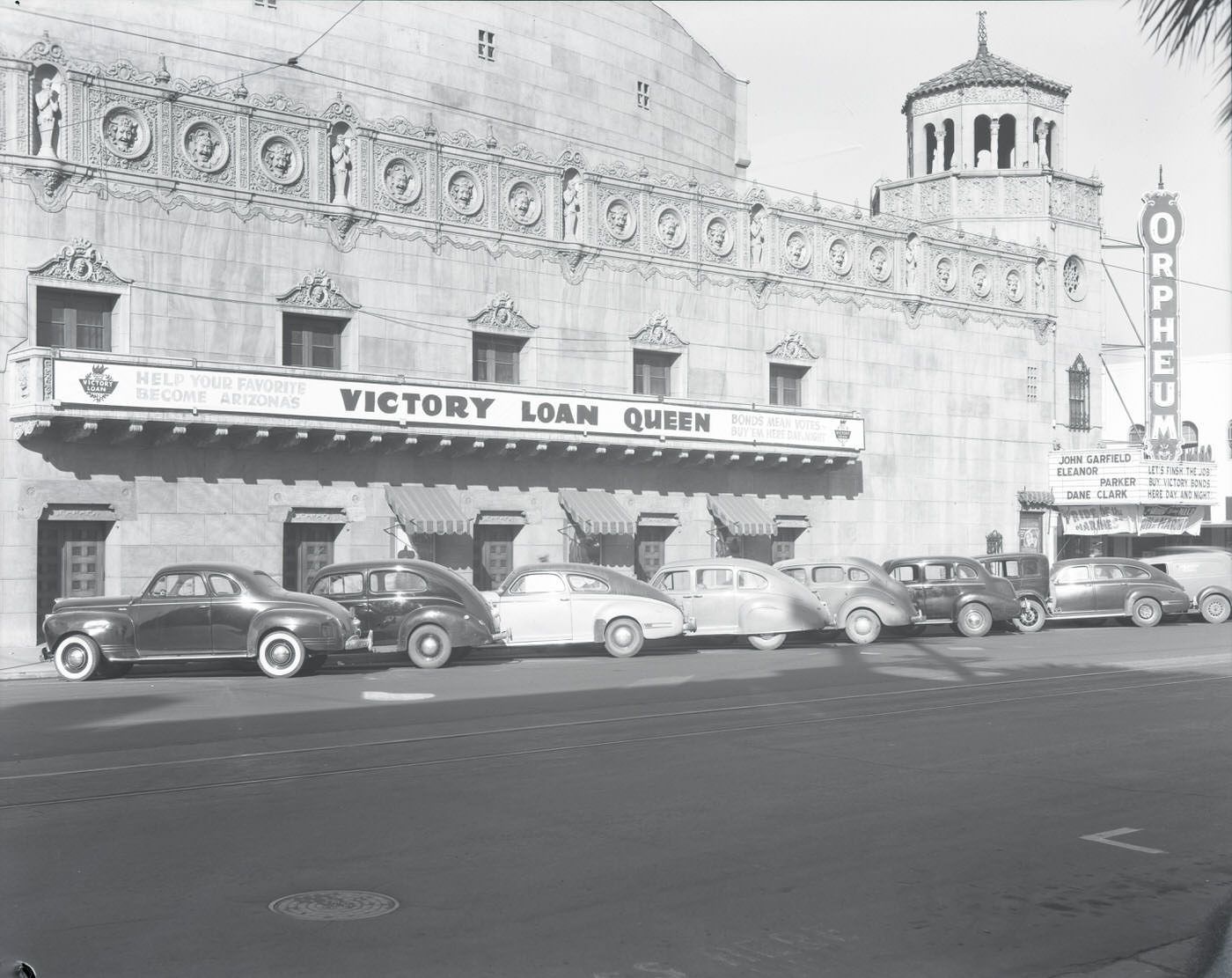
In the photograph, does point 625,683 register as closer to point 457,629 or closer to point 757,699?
point 757,699

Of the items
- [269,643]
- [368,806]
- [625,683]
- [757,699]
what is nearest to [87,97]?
[269,643]

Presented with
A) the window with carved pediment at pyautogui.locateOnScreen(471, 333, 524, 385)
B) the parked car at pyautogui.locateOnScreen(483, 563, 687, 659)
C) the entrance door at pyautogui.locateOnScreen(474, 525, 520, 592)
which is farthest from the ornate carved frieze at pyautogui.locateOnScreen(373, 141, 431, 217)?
the parked car at pyautogui.locateOnScreen(483, 563, 687, 659)

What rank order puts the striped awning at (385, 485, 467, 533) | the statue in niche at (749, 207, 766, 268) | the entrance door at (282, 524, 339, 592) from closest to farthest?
the entrance door at (282, 524, 339, 592) < the striped awning at (385, 485, 467, 533) < the statue in niche at (749, 207, 766, 268)

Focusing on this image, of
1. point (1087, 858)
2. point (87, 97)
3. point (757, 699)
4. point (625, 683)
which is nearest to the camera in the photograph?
point (1087, 858)

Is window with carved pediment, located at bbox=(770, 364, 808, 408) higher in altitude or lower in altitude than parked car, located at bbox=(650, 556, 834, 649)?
higher

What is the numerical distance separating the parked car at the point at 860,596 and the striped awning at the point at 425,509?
6.98 m

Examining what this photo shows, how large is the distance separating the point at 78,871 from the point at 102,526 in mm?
19061

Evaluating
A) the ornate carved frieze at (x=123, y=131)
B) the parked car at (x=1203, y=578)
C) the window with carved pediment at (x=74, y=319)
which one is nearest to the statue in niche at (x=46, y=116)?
the ornate carved frieze at (x=123, y=131)

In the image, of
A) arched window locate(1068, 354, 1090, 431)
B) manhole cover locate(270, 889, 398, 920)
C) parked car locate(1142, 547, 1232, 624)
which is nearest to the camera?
manhole cover locate(270, 889, 398, 920)

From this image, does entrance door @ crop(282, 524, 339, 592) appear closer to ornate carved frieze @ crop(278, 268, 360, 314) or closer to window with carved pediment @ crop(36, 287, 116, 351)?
ornate carved frieze @ crop(278, 268, 360, 314)

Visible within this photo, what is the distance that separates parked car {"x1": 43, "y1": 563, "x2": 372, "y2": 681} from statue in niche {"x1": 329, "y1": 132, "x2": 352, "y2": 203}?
11.1 m

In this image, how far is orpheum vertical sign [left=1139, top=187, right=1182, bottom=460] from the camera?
3975 cm

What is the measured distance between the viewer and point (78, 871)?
7371mm

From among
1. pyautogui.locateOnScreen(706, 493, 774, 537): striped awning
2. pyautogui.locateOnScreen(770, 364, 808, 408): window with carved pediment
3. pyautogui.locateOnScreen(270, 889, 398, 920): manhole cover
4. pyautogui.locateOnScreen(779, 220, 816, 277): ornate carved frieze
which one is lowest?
pyautogui.locateOnScreen(270, 889, 398, 920): manhole cover
